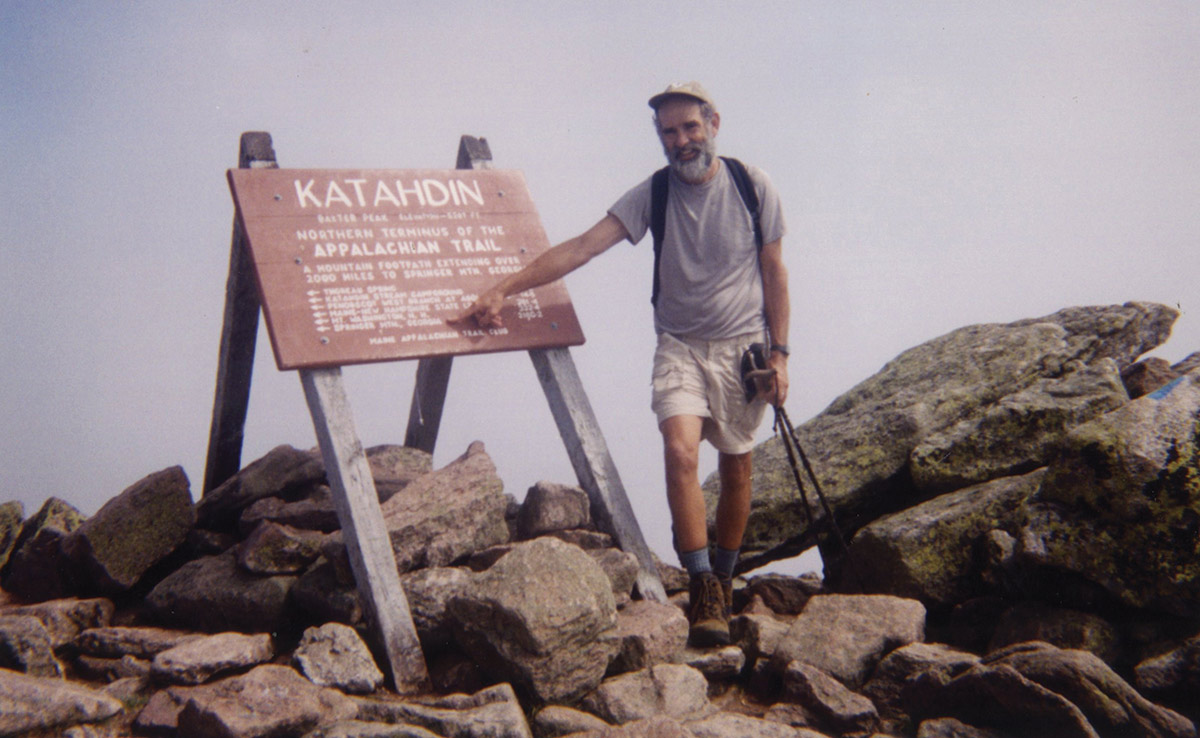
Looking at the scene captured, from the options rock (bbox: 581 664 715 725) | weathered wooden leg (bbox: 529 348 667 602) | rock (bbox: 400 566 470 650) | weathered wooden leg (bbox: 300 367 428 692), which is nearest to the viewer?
rock (bbox: 581 664 715 725)

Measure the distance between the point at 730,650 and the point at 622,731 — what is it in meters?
1.66

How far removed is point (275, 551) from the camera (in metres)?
6.32

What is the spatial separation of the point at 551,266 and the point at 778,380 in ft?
6.08

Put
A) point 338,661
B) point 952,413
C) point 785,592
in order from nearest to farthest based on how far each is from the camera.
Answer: point 338,661, point 785,592, point 952,413

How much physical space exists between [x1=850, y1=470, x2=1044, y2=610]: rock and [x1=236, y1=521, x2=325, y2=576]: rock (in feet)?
13.1

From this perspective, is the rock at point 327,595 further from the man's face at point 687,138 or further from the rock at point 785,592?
the man's face at point 687,138

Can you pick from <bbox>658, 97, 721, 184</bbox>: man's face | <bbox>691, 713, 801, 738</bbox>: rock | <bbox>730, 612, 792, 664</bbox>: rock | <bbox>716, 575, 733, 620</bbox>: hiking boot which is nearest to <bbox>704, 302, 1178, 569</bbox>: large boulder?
<bbox>716, 575, 733, 620</bbox>: hiking boot

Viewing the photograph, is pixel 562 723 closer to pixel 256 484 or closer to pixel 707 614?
pixel 707 614

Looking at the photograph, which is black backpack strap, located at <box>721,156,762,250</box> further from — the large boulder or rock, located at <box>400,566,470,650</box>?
rock, located at <box>400,566,470,650</box>

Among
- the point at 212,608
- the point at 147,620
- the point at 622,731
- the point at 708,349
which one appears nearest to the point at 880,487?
the point at 708,349

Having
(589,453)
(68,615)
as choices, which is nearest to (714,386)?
(589,453)

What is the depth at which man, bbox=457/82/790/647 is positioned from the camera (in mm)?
6273

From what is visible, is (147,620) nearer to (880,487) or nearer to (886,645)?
(886,645)

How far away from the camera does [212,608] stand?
6.17 m
